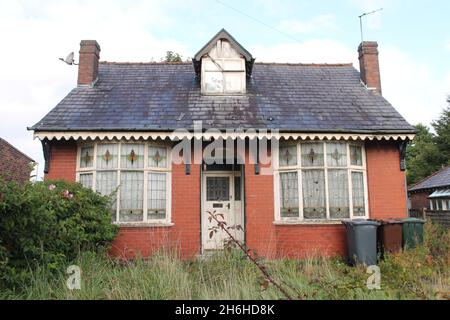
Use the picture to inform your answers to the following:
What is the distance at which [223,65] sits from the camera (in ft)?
38.6

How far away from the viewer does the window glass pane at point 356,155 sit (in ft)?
33.7

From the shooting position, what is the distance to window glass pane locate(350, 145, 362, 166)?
10.3m

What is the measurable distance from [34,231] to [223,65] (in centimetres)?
821

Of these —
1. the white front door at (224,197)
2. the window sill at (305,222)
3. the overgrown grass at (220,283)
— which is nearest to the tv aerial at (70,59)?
the white front door at (224,197)

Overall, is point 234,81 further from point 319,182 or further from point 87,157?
point 87,157

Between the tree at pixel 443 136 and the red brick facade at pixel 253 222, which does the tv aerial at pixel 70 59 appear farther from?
the tree at pixel 443 136

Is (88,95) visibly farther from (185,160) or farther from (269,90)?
(269,90)

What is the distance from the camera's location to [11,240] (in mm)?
5219

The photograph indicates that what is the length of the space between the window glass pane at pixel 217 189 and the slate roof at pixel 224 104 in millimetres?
1934

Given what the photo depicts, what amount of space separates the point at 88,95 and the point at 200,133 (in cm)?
446

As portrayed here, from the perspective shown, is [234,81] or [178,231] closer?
[178,231]

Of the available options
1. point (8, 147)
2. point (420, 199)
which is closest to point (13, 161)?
point (8, 147)
